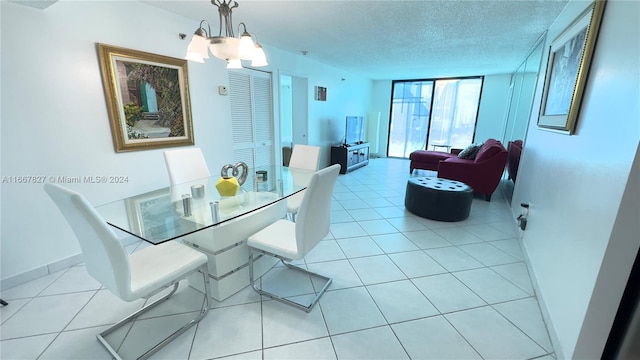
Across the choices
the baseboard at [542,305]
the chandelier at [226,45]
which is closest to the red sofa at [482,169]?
the baseboard at [542,305]

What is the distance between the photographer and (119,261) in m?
1.14

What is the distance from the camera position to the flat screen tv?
19.9 ft

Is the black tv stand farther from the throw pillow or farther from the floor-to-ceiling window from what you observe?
the throw pillow

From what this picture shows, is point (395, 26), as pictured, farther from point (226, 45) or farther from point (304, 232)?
point (304, 232)

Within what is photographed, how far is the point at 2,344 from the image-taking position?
1419mm

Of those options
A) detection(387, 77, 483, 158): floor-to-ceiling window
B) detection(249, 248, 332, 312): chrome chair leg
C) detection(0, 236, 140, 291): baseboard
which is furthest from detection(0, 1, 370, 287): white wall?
detection(387, 77, 483, 158): floor-to-ceiling window

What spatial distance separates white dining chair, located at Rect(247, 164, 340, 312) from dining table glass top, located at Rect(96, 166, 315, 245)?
9.1 inches

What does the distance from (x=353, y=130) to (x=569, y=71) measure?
4.61 m

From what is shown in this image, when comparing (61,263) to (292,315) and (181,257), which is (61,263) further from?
(292,315)

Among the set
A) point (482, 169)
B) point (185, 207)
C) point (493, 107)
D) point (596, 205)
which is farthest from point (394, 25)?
point (493, 107)

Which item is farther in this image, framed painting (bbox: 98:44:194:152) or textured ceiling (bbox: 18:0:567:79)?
textured ceiling (bbox: 18:0:567:79)

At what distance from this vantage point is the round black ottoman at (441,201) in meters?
3.08

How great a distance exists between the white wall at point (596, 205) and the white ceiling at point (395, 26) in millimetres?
1340

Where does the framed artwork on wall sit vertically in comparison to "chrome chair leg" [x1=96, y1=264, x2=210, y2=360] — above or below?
above
